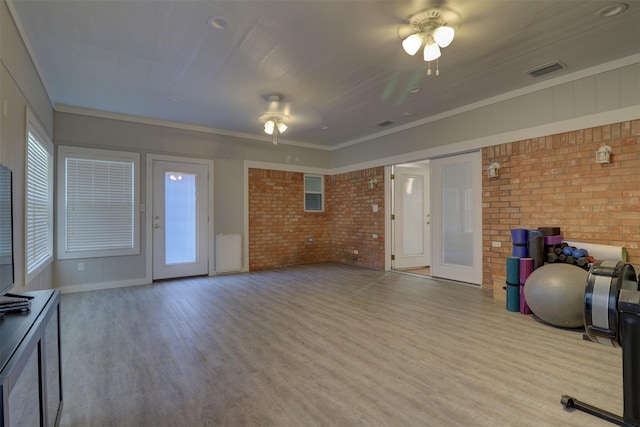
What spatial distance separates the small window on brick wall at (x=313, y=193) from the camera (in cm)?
775

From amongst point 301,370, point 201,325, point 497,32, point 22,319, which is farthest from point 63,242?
point 497,32

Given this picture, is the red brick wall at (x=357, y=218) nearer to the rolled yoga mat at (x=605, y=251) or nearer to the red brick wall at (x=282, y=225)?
the red brick wall at (x=282, y=225)

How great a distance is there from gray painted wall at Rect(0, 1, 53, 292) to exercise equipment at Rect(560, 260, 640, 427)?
394 centimetres

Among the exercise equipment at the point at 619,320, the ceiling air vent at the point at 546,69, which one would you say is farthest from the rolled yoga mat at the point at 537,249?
the exercise equipment at the point at 619,320

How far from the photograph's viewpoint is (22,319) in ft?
4.77

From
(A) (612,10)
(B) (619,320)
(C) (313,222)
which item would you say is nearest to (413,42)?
(A) (612,10)

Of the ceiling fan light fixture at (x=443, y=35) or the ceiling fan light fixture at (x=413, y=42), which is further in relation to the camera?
the ceiling fan light fixture at (x=413, y=42)

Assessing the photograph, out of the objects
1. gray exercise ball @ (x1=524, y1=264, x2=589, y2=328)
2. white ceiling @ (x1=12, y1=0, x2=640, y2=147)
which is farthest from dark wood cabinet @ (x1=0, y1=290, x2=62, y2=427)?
gray exercise ball @ (x1=524, y1=264, x2=589, y2=328)

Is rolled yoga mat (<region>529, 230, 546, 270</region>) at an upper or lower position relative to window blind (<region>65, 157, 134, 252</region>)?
lower

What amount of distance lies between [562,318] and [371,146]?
15.5ft

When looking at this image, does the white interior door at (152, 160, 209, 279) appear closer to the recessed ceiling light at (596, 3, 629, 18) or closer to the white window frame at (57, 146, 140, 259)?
the white window frame at (57, 146, 140, 259)

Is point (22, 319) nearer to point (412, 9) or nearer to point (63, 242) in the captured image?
point (412, 9)

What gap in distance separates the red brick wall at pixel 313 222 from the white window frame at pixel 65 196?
7.11 ft

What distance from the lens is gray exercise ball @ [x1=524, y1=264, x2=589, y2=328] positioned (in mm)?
3049
